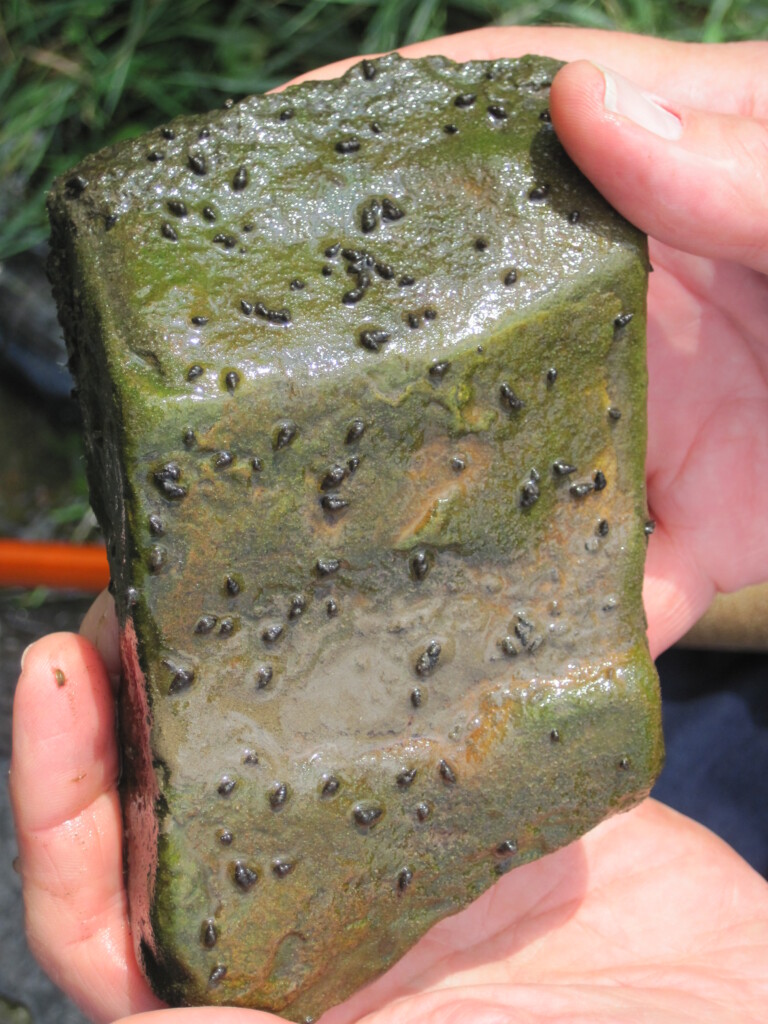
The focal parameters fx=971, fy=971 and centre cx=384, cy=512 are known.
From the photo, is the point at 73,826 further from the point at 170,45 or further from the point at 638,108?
the point at 170,45

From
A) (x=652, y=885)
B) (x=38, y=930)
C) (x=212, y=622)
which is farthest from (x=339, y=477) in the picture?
(x=652, y=885)

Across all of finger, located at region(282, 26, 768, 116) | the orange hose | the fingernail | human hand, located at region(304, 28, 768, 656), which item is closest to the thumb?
the fingernail

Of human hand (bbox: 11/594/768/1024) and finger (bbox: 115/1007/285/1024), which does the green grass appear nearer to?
human hand (bbox: 11/594/768/1024)

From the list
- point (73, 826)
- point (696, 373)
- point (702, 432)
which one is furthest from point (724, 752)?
point (73, 826)

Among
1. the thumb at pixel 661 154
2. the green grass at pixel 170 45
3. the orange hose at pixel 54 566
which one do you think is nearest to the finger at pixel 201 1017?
the thumb at pixel 661 154

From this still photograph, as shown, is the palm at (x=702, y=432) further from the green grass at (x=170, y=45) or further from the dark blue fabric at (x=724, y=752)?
the green grass at (x=170, y=45)

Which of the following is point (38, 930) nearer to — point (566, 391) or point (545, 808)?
point (545, 808)
